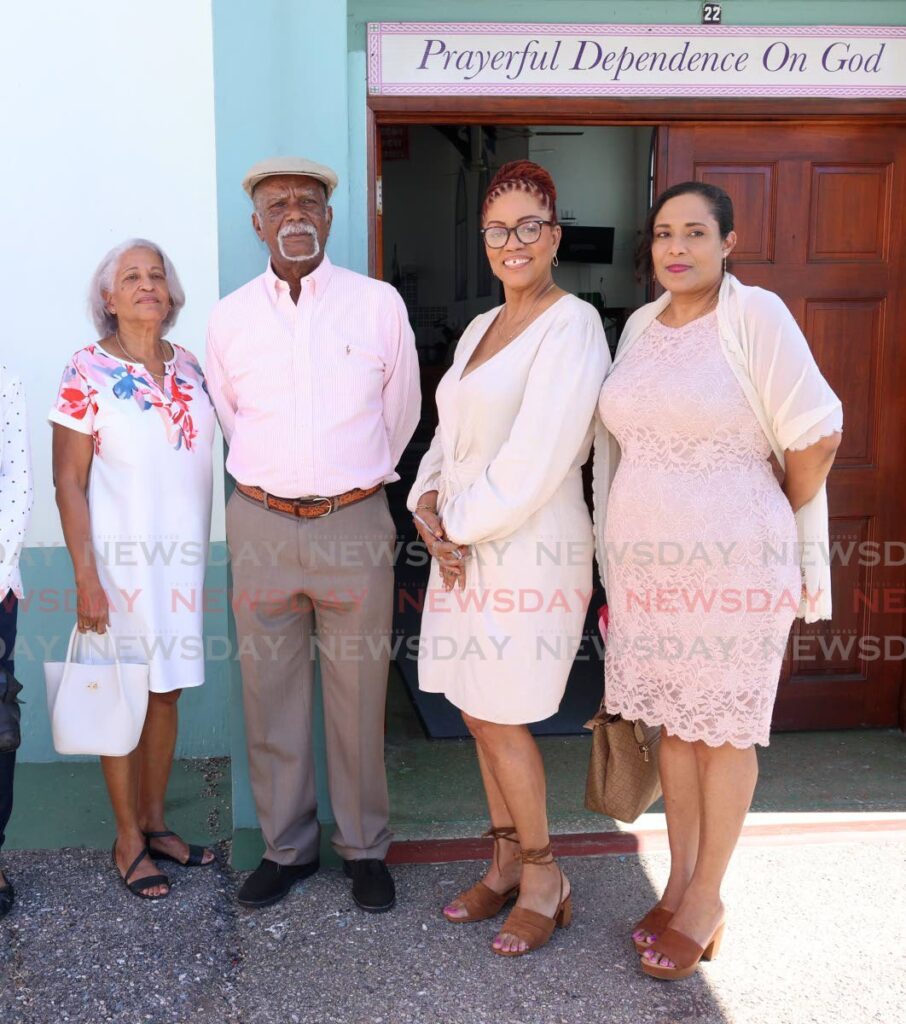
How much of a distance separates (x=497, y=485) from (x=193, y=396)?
110cm

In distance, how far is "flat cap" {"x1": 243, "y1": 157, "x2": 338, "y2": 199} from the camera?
10.0 ft

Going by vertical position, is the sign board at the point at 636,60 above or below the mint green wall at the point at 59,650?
above

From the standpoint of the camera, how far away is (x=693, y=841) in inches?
118

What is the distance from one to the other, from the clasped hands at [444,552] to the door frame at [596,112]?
1.36m

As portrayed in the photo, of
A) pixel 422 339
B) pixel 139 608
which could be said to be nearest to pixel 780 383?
pixel 139 608

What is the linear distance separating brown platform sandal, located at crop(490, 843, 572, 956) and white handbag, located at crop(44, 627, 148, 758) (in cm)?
126

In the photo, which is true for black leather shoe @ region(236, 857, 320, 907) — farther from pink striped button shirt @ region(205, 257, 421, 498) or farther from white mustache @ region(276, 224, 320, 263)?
white mustache @ region(276, 224, 320, 263)

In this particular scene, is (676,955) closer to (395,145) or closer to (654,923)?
(654,923)

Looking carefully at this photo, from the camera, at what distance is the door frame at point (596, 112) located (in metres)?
4.02

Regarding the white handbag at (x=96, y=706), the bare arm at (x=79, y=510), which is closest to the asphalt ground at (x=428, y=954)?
the white handbag at (x=96, y=706)

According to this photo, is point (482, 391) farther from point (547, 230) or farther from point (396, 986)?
point (396, 986)

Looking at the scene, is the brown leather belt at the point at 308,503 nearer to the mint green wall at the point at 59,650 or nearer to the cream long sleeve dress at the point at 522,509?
the cream long sleeve dress at the point at 522,509

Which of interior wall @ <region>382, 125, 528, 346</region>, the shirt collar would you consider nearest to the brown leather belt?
the shirt collar

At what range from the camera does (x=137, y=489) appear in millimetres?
3135
